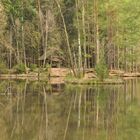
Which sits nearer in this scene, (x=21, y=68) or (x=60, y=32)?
(x=21, y=68)

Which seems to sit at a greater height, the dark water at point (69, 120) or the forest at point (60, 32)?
the forest at point (60, 32)

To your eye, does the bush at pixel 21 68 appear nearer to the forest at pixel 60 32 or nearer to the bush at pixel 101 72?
the forest at pixel 60 32

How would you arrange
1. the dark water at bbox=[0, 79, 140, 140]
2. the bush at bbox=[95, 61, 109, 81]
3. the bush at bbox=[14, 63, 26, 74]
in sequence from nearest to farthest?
the dark water at bbox=[0, 79, 140, 140]
the bush at bbox=[95, 61, 109, 81]
the bush at bbox=[14, 63, 26, 74]

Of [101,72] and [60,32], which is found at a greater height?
[60,32]

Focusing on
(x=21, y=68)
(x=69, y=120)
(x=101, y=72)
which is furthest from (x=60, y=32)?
(x=69, y=120)

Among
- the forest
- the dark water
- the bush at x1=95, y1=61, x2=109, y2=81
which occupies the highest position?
the forest

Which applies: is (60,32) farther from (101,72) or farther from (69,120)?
(69,120)

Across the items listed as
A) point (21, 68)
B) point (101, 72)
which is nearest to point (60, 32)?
point (21, 68)

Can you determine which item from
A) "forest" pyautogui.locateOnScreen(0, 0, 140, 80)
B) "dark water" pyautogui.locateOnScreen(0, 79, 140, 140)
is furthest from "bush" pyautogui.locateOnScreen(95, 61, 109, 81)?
"forest" pyautogui.locateOnScreen(0, 0, 140, 80)

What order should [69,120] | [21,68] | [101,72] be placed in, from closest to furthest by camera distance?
[69,120], [101,72], [21,68]

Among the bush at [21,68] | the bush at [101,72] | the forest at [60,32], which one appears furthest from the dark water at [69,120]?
the forest at [60,32]

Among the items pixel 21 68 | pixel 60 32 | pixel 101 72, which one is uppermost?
pixel 60 32

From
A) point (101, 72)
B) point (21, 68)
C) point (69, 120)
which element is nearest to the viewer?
point (69, 120)

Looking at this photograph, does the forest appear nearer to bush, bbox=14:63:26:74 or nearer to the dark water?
bush, bbox=14:63:26:74
